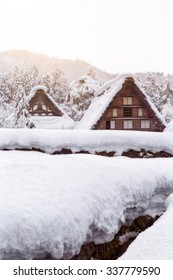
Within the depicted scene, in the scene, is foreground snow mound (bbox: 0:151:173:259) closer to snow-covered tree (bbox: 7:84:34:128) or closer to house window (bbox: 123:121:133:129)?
snow-covered tree (bbox: 7:84:34:128)

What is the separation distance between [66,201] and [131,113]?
2246 cm

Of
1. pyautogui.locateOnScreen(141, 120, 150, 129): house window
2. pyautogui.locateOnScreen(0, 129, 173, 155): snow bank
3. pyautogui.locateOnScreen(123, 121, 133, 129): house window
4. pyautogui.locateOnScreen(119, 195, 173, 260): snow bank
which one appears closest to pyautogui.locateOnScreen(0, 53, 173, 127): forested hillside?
pyautogui.locateOnScreen(123, 121, 133, 129): house window

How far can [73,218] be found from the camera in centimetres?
458

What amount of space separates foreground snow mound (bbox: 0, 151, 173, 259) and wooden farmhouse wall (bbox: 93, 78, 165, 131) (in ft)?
59.8

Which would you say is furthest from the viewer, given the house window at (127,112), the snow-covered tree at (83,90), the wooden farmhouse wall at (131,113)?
the snow-covered tree at (83,90)

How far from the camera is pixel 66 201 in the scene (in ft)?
15.5

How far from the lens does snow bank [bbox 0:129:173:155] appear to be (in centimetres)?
1148

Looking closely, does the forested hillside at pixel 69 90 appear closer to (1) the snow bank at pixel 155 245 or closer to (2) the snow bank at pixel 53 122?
(2) the snow bank at pixel 53 122

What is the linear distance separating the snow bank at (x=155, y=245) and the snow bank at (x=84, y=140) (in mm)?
6579

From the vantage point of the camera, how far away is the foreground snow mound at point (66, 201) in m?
4.03

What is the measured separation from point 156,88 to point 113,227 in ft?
159

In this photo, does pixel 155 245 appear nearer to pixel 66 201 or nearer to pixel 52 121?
pixel 66 201

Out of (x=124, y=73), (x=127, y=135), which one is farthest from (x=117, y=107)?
(x=127, y=135)

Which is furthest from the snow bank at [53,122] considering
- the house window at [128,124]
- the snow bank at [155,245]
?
the snow bank at [155,245]
